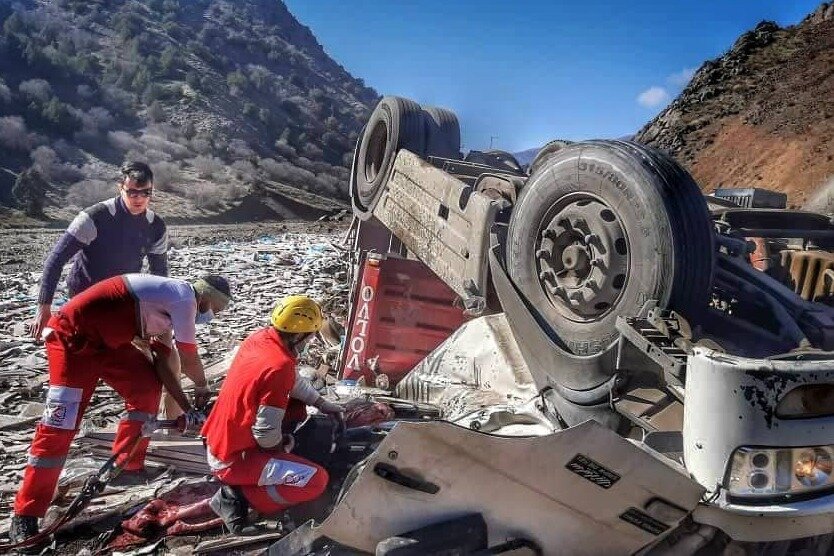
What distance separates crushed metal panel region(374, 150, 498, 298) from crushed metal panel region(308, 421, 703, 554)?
178 centimetres

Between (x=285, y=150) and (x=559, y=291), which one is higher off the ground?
(x=285, y=150)

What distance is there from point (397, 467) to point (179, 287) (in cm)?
205

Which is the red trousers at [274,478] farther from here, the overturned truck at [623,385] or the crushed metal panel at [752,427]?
the crushed metal panel at [752,427]

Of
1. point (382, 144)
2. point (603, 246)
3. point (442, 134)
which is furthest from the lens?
point (382, 144)

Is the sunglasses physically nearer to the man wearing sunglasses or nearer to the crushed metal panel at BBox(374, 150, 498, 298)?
the man wearing sunglasses

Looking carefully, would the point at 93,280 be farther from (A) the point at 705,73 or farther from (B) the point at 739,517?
(A) the point at 705,73

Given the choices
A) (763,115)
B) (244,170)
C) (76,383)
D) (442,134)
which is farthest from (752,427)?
(244,170)

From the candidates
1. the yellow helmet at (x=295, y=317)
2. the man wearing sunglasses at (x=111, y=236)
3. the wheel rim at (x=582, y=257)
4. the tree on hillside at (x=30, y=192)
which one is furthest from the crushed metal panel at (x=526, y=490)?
the tree on hillside at (x=30, y=192)

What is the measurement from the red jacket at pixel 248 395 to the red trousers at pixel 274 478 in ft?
0.21

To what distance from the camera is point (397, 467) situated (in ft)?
7.47

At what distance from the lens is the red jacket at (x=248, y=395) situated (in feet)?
10.9

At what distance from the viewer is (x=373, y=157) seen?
649cm

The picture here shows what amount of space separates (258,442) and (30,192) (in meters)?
16.3

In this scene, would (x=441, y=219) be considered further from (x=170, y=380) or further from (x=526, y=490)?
(x=526, y=490)
